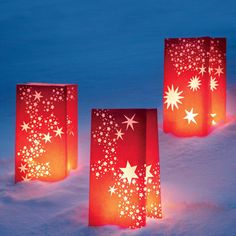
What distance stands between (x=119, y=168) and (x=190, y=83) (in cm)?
203

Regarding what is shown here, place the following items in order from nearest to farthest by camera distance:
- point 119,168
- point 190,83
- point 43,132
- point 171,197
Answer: point 119,168 < point 171,197 < point 43,132 < point 190,83

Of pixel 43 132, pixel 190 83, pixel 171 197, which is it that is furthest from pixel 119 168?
pixel 190 83

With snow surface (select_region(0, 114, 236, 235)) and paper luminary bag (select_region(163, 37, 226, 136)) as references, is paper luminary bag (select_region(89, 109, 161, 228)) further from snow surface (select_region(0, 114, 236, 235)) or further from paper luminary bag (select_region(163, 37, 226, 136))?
paper luminary bag (select_region(163, 37, 226, 136))

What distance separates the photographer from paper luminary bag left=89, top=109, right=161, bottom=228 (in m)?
3.18

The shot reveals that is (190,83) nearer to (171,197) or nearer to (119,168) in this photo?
(171,197)

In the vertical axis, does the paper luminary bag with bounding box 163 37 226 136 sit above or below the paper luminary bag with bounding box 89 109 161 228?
above

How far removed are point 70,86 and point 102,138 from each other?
4.37 ft

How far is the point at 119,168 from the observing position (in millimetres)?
3221

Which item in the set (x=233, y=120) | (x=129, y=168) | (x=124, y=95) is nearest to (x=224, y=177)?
(x=129, y=168)

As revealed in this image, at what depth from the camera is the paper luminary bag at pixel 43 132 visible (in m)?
4.36

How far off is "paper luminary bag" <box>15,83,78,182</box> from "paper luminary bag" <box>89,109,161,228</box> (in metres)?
1.16

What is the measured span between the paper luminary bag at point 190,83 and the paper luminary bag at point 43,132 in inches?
47.7

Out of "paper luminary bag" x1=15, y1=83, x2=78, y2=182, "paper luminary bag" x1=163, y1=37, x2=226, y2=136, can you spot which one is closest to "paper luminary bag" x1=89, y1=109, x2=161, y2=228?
"paper luminary bag" x1=15, y1=83, x2=78, y2=182

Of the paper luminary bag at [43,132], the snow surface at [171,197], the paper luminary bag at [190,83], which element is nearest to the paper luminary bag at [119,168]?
the snow surface at [171,197]
